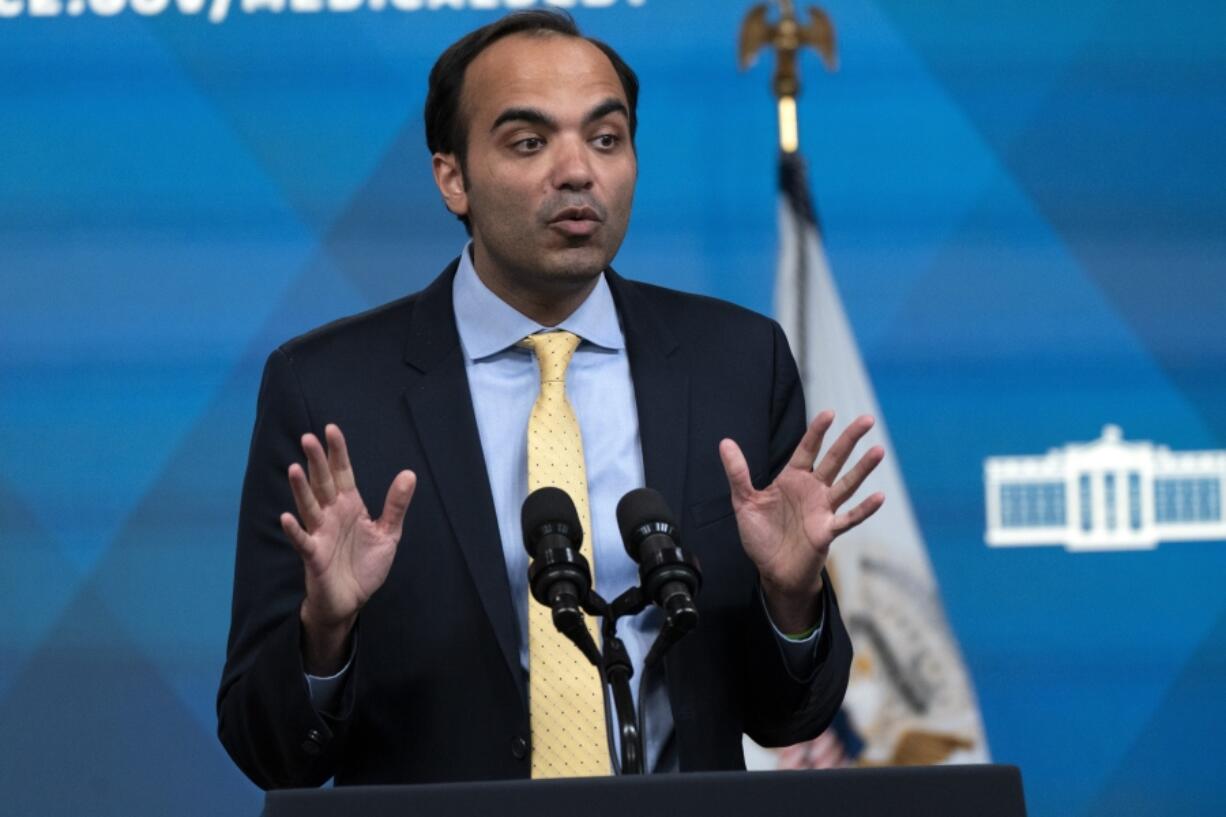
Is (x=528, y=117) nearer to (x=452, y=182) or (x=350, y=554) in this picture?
(x=452, y=182)

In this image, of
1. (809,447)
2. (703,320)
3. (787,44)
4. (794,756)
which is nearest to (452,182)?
A: (703,320)

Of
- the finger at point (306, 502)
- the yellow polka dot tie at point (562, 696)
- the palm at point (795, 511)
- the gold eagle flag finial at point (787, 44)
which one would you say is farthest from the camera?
the gold eagle flag finial at point (787, 44)

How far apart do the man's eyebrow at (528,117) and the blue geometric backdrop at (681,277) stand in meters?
1.52

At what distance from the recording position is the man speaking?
2.02 meters

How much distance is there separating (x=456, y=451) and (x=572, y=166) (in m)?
0.41

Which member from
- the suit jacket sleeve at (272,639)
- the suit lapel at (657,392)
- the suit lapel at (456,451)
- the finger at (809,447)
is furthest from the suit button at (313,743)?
the finger at (809,447)

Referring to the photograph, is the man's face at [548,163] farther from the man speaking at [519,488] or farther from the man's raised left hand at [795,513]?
the man's raised left hand at [795,513]

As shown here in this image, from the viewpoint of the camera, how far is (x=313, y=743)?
2012 millimetres

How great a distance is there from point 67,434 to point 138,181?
60 centimetres

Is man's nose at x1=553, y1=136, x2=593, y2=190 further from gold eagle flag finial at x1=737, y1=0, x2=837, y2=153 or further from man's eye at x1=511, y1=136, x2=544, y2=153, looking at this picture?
gold eagle flag finial at x1=737, y1=0, x2=837, y2=153

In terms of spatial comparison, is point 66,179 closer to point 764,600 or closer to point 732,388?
point 732,388

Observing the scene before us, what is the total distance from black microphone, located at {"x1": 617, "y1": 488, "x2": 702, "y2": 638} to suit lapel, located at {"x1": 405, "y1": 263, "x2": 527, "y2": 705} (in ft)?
1.16

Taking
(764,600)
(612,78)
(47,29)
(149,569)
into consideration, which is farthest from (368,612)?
(47,29)

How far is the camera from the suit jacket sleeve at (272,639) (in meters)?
2.01
